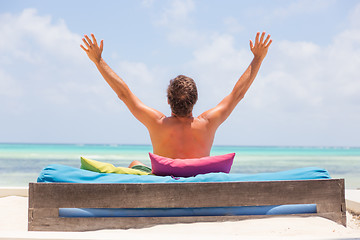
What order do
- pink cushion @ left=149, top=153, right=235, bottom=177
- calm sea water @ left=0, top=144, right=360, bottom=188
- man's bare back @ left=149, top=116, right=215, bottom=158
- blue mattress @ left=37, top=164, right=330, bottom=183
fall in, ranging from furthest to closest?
calm sea water @ left=0, top=144, right=360, bottom=188 < man's bare back @ left=149, top=116, right=215, bottom=158 < pink cushion @ left=149, top=153, right=235, bottom=177 < blue mattress @ left=37, top=164, right=330, bottom=183

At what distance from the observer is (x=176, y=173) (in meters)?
2.99

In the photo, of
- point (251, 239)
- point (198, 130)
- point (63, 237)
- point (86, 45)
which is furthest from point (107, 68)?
point (251, 239)

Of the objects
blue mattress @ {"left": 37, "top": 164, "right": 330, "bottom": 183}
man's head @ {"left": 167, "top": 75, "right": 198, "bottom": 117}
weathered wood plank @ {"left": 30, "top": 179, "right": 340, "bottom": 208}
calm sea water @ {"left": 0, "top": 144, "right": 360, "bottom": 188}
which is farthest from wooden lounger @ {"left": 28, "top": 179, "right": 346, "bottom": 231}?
calm sea water @ {"left": 0, "top": 144, "right": 360, "bottom": 188}

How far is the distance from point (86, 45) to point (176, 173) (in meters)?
1.41

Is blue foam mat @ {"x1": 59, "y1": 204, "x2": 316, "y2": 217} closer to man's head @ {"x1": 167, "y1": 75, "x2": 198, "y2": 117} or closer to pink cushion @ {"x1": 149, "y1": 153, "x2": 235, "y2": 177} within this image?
pink cushion @ {"x1": 149, "y1": 153, "x2": 235, "y2": 177}

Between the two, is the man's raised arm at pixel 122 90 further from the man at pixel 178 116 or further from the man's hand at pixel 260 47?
the man's hand at pixel 260 47

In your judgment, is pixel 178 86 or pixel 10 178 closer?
pixel 178 86

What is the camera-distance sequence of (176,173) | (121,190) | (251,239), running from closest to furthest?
(251,239) → (121,190) → (176,173)

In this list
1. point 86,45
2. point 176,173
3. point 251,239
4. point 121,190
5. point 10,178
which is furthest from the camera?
point 10,178

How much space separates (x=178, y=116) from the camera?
3.33m

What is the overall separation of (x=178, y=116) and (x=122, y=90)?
53 cm

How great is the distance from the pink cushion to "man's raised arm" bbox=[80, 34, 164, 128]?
0.46m

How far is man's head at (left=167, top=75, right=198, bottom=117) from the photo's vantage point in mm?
3271

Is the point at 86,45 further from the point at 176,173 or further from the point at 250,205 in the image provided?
the point at 250,205
